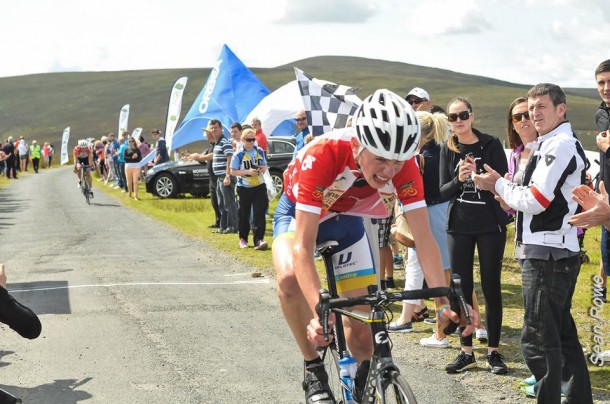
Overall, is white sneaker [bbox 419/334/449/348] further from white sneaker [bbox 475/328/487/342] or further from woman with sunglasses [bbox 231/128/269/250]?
woman with sunglasses [bbox 231/128/269/250]

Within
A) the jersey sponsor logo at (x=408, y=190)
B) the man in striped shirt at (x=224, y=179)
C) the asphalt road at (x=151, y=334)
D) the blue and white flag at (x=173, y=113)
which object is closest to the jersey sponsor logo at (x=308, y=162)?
the jersey sponsor logo at (x=408, y=190)

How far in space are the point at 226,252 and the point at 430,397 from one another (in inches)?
318

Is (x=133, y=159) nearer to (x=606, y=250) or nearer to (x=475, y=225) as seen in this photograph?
(x=606, y=250)

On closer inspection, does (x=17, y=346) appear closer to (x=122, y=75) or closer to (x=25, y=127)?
(x=25, y=127)

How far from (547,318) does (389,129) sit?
1.77m

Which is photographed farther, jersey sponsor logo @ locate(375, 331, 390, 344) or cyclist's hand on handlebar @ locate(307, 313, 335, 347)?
jersey sponsor logo @ locate(375, 331, 390, 344)

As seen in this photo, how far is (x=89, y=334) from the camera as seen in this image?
24.6ft

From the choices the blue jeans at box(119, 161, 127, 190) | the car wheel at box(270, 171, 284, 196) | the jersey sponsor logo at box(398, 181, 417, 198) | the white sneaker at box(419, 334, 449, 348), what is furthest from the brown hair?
the blue jeans at box(119, 161, 127, 190)

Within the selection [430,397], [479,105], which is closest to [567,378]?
[430,397]

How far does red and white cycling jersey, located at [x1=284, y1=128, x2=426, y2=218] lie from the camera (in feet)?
13.2

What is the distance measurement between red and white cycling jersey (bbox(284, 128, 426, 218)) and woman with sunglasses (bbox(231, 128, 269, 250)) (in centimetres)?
904

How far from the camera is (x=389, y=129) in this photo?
3.67 m

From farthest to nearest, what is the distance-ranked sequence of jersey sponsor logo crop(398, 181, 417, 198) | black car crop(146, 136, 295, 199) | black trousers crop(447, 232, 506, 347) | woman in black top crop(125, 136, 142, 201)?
1. black car crop(146, 136, 295, 199)
2. woman in black top crop(125, 136, 142, 201)
3. black trousers crop(447, 232, 506, 347)
4. jersey sponsor logo crop(398, 181, 417, 198)

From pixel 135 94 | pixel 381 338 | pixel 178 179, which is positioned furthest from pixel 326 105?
pixel 135 94
